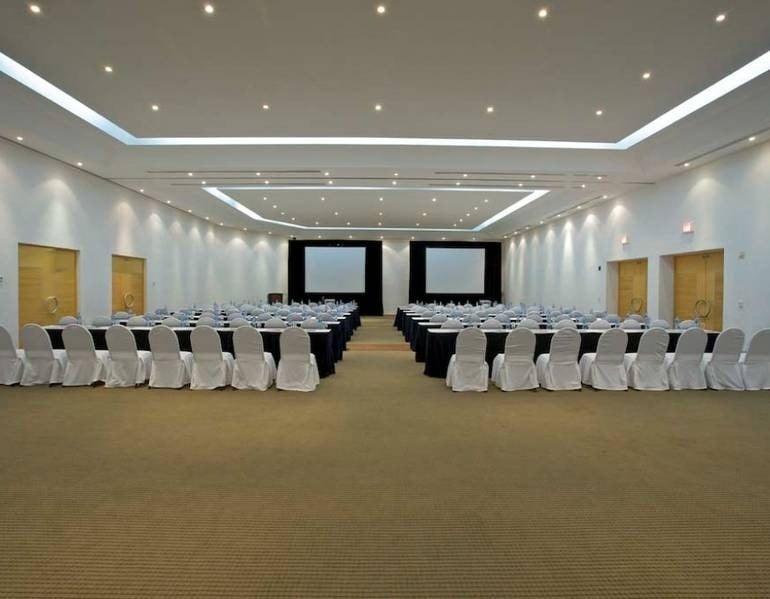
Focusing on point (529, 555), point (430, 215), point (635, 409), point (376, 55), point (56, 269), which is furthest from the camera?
point (430, 215)

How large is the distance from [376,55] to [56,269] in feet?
33.7

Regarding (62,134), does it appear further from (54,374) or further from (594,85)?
(594,85)

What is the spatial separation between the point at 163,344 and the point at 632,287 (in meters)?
15.1

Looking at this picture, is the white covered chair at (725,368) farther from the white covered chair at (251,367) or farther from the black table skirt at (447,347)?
the white covered chair at (251,367)

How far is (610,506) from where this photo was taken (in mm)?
3443

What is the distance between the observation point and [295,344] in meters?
7.21

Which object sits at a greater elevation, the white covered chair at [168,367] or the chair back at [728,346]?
the chair back at [728,346]

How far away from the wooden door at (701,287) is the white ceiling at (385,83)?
2.54 m

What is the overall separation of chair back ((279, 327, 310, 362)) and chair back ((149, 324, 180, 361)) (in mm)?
1657

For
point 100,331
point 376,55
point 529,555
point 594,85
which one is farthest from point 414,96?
point 529,555

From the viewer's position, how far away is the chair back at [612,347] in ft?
23.9

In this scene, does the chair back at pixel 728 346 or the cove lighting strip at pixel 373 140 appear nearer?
the chair back at pixel 728 346

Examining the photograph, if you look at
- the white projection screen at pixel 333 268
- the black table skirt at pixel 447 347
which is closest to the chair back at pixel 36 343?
the black table skirt at pixel 447 347

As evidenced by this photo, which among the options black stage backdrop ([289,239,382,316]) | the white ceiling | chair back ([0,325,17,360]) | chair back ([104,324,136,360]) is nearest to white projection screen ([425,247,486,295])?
black stage backdrop ([289,239,382,316])
